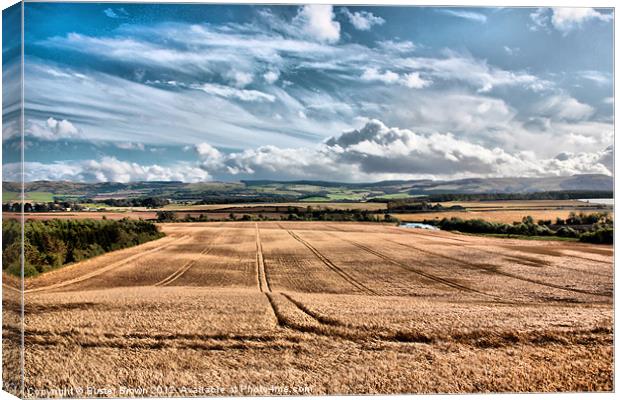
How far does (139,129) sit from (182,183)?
0.87 metres

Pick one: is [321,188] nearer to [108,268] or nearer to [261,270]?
[261,270]

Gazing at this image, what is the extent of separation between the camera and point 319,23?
20.9 ft

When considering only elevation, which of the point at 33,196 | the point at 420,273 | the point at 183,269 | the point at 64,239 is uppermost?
the point at 33,196

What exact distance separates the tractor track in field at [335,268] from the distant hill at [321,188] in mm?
588

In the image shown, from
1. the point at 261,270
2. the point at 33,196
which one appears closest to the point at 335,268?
the point at 261,270

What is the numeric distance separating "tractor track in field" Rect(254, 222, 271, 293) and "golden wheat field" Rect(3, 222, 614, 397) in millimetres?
19

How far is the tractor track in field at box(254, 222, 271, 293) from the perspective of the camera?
626cm

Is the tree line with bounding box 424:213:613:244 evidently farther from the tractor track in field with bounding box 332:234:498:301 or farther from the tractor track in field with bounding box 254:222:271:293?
the tractor track in field with bounding box 254:222:271:293

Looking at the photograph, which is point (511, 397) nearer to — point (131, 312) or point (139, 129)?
point (131, 312)

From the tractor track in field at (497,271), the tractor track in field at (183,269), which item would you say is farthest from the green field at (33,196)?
the tractor track in field at (497,271)

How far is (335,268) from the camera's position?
263 inches

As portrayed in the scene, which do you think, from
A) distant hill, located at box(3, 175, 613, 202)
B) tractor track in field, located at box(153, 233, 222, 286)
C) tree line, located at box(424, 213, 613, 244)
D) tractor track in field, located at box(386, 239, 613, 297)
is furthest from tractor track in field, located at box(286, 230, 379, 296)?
tree line, located at box(424, 213, 613, 244)

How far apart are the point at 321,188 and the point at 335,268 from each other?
3.63ft

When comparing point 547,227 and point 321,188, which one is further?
point 321,188
